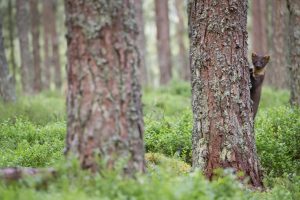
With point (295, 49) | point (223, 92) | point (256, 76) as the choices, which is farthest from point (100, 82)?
point (295, 49)

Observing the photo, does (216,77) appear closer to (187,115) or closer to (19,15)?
(187,115)

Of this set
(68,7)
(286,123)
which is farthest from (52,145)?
(286,123)

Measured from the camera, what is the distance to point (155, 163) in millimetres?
7566

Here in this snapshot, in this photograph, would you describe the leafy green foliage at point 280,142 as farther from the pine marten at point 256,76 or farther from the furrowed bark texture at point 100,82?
the furrowed bark texture at point 100,82

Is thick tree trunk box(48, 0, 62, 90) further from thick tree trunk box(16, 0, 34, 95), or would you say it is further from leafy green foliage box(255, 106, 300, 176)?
leafy green foliage box(255, 106, 300, 176)

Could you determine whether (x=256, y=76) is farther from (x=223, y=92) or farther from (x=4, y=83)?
(x=4, y=83)

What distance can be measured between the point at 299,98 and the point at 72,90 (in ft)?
24.1

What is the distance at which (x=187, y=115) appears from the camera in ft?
31.6

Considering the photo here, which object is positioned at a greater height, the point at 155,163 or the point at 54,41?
the point at 54,41

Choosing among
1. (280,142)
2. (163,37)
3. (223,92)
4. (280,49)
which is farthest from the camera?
(163,37)

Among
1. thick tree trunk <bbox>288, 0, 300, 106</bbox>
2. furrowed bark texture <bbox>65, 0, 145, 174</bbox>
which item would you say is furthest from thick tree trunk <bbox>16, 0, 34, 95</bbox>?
furrowed bark texture <bbox>65, 0, 145, 174</bbox>

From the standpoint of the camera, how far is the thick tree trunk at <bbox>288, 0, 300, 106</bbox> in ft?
36.2

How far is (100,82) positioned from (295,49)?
737 centimetres

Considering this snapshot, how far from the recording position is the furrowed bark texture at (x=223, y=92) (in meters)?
6.81
